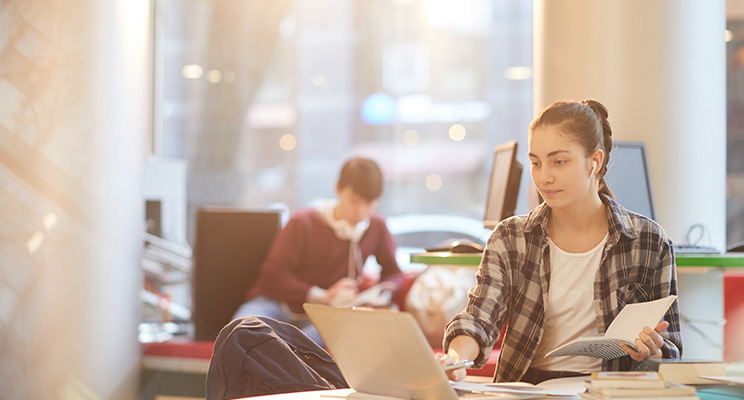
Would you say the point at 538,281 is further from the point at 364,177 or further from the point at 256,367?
the point at 364,177

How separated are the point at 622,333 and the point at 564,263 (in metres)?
0.40

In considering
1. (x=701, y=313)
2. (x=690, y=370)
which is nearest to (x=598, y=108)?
(x=690, y=370)

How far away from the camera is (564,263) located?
1856mm

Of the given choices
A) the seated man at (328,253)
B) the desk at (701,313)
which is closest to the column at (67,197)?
the seated man at (328,253)

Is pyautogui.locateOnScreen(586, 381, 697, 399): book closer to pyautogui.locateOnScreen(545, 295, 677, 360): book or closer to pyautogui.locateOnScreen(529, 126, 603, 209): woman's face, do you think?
pyautogui.locateOnScreen(545, 295, 677, 360): book

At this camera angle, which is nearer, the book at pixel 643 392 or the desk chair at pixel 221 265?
the book at pixel 643 392

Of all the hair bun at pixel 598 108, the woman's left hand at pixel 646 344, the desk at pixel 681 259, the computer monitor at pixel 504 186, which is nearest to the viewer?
the woman's left hand at pixel 646 344

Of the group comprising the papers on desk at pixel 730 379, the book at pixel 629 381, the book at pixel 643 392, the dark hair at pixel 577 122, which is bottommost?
the papers on desk at pixel 730 379

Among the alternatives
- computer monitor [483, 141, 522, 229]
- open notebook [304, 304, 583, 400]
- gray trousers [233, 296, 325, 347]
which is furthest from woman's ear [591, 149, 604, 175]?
gray trousers [233, 296, 325, 347]

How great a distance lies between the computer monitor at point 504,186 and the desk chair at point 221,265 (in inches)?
74.6

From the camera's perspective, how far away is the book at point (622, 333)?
1.37 m

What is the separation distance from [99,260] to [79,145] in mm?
552

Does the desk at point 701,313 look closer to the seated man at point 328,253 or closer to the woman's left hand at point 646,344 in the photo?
the woman's left hand at point 646,344

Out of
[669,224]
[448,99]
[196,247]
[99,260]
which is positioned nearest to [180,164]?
[196,247]
